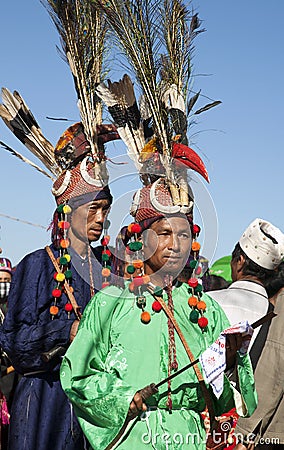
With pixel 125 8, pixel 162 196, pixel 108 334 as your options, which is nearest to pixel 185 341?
pixel 108 334

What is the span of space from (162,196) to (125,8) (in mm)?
1012

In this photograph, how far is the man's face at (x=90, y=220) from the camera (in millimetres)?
4746

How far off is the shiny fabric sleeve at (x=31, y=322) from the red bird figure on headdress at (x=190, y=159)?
1115 millimetres

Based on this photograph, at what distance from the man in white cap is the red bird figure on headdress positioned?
118cm

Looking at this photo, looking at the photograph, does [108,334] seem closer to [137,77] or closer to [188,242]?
[188,242]

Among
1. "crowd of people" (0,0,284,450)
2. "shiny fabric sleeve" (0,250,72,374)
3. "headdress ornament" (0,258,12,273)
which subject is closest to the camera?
"crowd of people" (0,0,284,450)

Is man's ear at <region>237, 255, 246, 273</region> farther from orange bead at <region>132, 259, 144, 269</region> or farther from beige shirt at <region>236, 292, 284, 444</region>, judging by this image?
orange bead at <region>132, 259, 144, 269</region>

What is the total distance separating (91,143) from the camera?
4.82m

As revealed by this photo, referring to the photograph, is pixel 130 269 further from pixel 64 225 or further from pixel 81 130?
pixel 81 130

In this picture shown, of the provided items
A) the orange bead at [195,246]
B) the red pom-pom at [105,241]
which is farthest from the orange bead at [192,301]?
the red pom-pom at [105,241]

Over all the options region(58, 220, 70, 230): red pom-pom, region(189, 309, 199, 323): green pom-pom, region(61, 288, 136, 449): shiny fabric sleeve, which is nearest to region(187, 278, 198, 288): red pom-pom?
region(189, 309, 199, 323): green pom-pom

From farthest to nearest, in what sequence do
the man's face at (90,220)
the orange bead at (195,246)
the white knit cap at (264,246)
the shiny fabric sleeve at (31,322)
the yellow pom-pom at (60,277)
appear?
the white knit cap at (264,246) < the man's face at (90,220) < the yellow pom-pom at (60,277) < the shiny fabric sleeve at (31,322) < the orange bead at (195,246)

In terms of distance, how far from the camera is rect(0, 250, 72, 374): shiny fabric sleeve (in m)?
4.42

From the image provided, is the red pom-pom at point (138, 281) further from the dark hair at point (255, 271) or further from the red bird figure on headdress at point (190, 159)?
the dark hair at point (255, 271)
